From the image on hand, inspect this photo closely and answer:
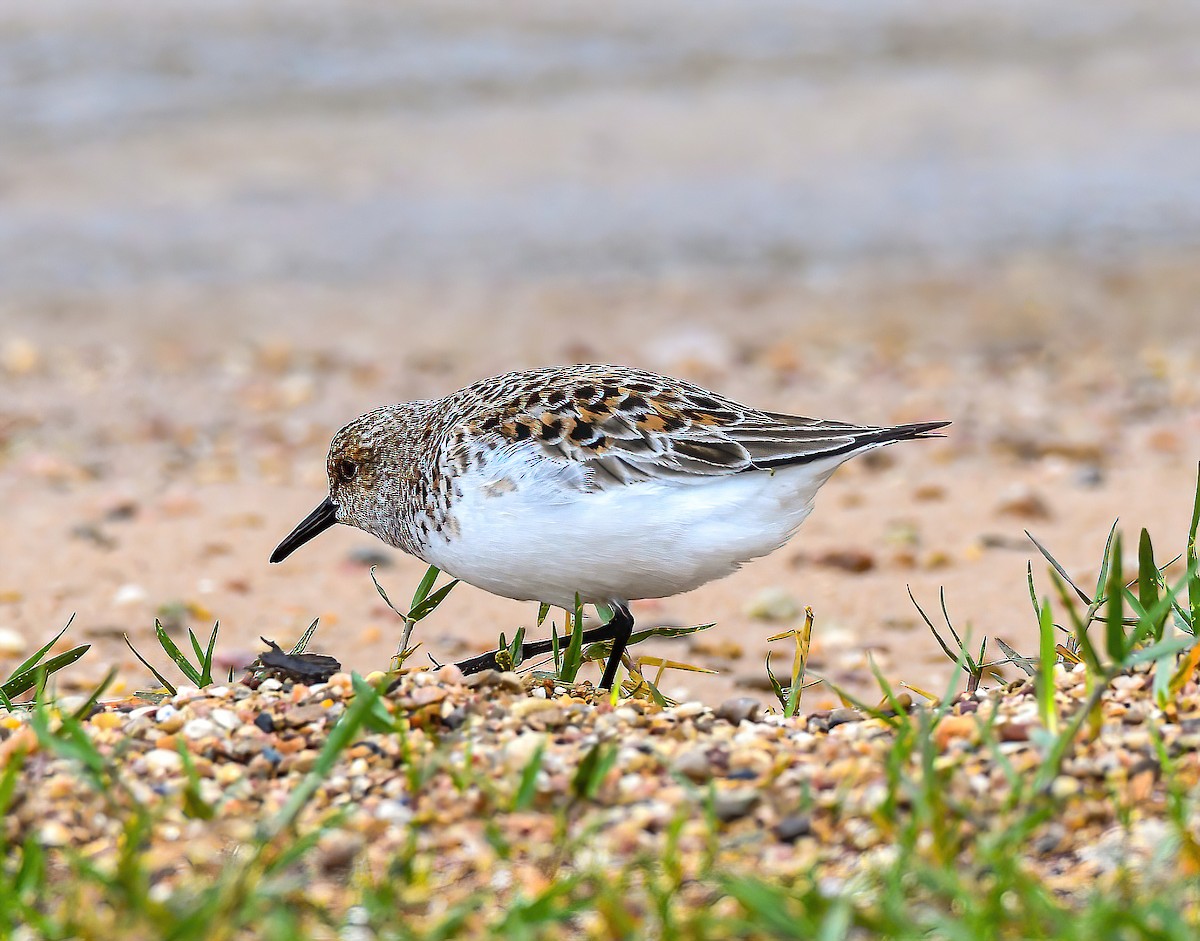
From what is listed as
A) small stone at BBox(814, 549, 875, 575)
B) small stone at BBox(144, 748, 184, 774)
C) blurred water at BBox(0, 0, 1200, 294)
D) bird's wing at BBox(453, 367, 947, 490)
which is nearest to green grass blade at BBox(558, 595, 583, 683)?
bird's wing at BBox(453, 367, 947, 490)

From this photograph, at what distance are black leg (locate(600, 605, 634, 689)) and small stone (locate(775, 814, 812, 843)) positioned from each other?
1277mm

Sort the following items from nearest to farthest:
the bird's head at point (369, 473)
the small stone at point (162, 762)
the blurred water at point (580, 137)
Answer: the small stone at point (162, 762) → the bird's head at point (369, 473) → the blurred water at point (580, 137)

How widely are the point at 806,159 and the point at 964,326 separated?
3.90 m

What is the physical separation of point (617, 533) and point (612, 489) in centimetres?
13

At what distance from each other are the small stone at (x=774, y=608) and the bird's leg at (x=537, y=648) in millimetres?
1730

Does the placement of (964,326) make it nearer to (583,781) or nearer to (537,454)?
(537,454)

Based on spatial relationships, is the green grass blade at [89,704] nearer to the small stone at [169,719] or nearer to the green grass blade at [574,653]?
the small stone at [169,719]

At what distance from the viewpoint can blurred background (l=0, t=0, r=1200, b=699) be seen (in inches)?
253

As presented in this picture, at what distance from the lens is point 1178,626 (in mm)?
3672

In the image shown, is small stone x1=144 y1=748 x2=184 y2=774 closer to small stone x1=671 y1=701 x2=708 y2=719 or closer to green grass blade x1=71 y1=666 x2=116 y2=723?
green grass blade x1=71 y1=666 x2=116 y2=723

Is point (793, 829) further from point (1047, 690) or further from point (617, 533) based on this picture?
point (617, 533)

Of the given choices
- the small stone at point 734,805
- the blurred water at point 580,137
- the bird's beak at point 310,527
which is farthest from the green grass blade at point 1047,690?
the blurred water at point 580,137

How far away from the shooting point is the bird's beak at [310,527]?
16.3 feet

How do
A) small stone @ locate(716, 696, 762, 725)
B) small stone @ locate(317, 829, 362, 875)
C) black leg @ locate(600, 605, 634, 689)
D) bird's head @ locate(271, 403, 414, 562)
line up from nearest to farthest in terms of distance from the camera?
small stone @ locate(317, 829, 362, 875) < small stone @ locate(716, 696, 762, 725) < black leg @ locate(600, 605, 634, 689) < bird's head @ locate(271, 403, 414, 562)
